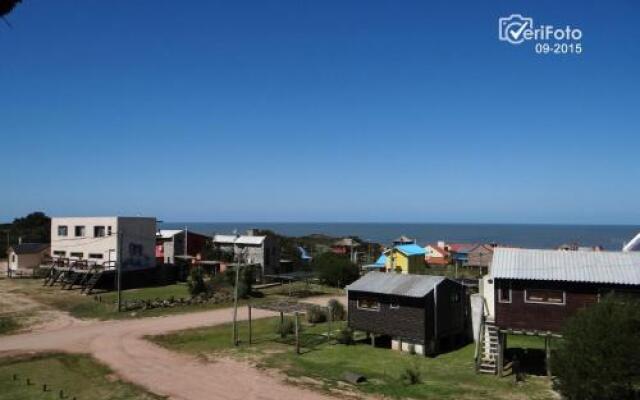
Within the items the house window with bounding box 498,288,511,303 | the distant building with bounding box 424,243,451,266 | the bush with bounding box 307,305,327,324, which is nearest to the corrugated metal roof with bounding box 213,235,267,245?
the bush with bounding box 307,305,327,324

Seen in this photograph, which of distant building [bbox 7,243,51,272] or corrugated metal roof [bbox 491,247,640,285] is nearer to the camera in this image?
corrugated metal roof [bbox 491,247,640,285]

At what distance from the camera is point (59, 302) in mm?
50094

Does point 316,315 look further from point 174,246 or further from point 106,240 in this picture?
point 174,246

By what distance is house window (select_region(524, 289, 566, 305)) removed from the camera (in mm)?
27516

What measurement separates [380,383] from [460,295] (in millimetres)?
11410

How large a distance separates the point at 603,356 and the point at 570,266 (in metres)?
8.07

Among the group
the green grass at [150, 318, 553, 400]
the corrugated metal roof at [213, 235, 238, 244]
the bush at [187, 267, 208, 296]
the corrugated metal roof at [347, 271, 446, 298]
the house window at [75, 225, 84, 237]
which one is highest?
the house window at [75, 225, 84, 237]

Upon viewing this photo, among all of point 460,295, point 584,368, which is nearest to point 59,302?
point 460,295

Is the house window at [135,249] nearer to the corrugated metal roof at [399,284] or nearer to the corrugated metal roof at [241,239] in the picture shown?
the corrugated metal roof at [241,239]

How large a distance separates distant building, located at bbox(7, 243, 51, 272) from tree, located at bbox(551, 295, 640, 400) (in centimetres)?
6660

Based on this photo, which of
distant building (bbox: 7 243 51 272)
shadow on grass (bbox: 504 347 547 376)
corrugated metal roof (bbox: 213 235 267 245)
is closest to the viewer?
shadow on grass (bbox: 504 347 547 376)

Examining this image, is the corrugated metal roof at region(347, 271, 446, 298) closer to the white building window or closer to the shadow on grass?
the shadow on grass

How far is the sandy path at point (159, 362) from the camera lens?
25.2 meters

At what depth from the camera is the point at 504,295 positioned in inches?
1123
